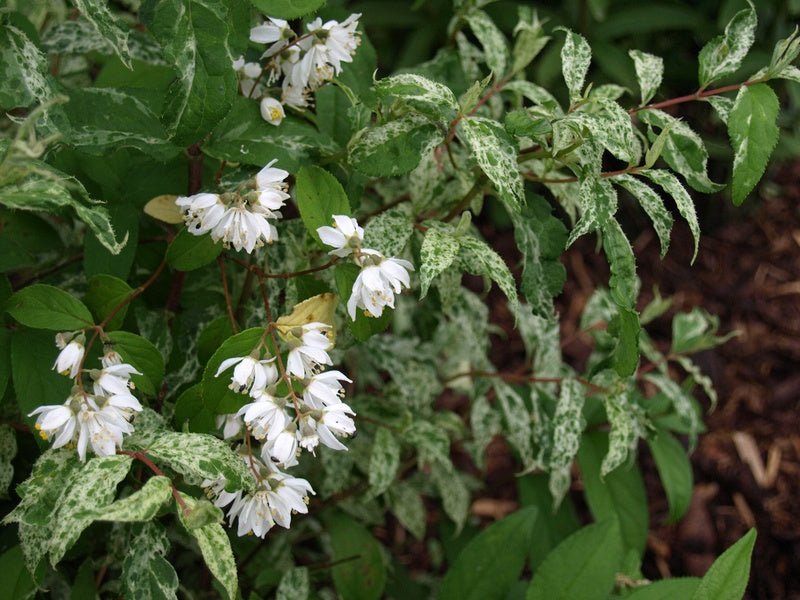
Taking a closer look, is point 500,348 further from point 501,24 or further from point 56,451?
point 56,451

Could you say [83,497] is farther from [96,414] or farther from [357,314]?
[357,314]

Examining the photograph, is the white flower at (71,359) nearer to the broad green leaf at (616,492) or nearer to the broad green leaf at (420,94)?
the broad green leaf at (420,94)

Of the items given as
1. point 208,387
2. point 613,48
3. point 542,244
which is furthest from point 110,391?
point 613,48

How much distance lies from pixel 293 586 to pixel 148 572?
0.38m

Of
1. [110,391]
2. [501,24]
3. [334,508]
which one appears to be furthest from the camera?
[501,24]

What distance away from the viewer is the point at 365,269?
1.08 m

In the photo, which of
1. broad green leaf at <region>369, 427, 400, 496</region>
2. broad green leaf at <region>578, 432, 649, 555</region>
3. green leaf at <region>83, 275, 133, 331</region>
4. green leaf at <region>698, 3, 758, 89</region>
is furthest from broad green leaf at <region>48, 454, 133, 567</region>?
broad green leaf at <region>578, 432, 649, 555</region>

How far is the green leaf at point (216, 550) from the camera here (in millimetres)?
983

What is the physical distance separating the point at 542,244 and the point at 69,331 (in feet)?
2.22

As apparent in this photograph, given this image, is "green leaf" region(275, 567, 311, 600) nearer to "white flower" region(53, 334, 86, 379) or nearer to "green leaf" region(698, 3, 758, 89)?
"white flower" region(53, 334, 86, 379)

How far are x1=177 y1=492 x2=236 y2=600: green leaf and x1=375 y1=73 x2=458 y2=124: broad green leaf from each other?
1.81 feet

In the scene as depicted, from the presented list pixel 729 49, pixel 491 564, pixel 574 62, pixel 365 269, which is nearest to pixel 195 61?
pixel 365 269

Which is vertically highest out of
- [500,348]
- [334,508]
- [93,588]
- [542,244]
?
[542,244]

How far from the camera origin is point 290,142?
1.25 metres
